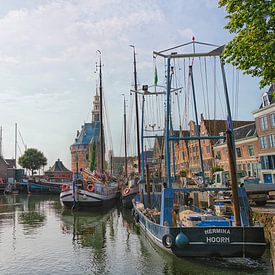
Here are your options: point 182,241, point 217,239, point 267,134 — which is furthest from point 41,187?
point 217,239

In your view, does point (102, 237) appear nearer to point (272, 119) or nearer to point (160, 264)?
point (160, 264)

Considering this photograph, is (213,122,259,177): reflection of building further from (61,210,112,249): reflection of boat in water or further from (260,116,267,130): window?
(61,210,112,249): reflection of boat in water

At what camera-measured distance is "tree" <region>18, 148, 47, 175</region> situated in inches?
3952

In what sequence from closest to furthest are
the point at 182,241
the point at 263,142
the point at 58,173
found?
the point at 182,241 → the point at 263,142 → the point at 58,173

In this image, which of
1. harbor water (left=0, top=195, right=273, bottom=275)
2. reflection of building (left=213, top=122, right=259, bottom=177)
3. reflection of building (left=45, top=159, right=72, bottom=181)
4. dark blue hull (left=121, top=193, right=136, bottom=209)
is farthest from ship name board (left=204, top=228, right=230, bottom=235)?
reflection of building (left=45, top=159, right=72, bottom=181)

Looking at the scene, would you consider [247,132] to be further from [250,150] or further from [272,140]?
[272,140]

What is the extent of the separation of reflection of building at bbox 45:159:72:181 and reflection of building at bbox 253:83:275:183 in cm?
7962

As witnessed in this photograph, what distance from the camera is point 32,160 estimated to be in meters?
101

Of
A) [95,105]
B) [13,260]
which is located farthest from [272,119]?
[95,105]

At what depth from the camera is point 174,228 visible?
535 inches

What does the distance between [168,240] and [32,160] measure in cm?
9383

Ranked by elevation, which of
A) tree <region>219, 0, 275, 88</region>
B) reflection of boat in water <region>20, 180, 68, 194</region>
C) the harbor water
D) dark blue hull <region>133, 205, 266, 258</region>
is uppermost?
tree <region>219, 0, 275, 88</region>

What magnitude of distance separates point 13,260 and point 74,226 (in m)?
10.7

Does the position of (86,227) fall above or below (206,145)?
below
